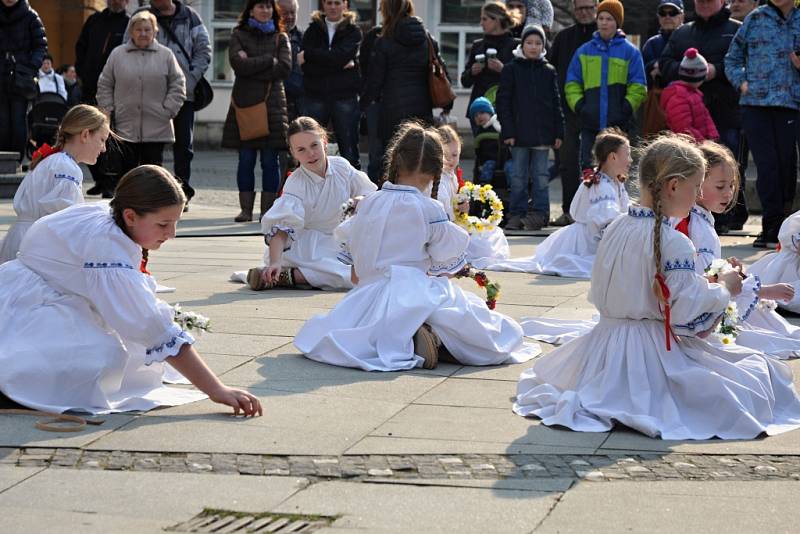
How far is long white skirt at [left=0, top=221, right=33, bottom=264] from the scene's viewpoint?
8.77m

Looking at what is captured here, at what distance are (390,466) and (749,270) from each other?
4591 millimetres

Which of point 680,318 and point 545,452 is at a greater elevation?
point 680,318

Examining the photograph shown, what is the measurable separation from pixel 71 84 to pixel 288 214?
53.3 feet

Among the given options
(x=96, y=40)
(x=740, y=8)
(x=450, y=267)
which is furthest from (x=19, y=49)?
(x=450, y=267)

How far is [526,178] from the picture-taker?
536 inches

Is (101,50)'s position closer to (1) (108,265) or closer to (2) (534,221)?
(2) (534,221)

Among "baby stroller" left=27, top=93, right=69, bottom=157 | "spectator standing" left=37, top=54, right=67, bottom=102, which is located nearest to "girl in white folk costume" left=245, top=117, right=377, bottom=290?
"baby stroller" left=27, top=93, right=69, bottom=157

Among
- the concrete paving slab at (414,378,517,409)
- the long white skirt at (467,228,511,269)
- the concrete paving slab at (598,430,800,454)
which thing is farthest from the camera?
the long white skirt at (467,228,511,269)

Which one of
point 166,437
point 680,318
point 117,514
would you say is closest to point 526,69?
point 680,318

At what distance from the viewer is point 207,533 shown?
4.15 meters

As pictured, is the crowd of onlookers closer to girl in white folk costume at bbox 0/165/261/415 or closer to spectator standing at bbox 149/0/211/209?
spectator standing at bbox 149/0/211/209

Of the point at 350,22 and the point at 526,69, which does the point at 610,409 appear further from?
the point at 350,22

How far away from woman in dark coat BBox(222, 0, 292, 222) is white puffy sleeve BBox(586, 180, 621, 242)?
3.81 m

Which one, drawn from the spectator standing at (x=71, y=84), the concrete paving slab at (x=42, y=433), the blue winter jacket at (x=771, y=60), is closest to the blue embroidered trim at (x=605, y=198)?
the blue winter jacket at (x=771, y=60)
